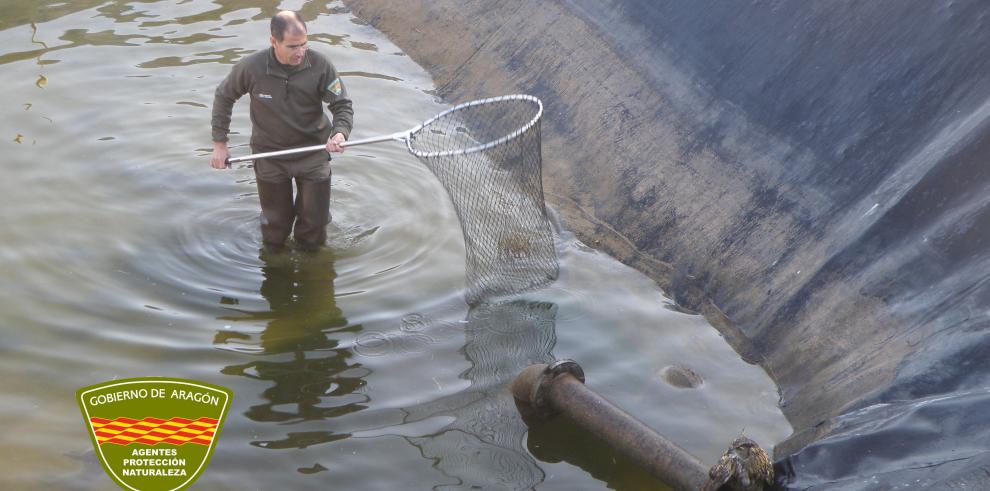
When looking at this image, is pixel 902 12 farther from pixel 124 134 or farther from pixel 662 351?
pixel 124 134

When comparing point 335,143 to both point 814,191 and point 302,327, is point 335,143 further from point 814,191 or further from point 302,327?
point 814,191

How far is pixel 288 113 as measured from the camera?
6.89m

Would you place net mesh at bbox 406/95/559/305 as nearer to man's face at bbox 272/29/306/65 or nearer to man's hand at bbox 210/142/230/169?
man's face at bbox 272/29/306/65

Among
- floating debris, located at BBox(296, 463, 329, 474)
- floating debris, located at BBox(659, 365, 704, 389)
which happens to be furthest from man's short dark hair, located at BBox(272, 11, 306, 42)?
floating debris, located at BBox(659, 365, 704, 389)

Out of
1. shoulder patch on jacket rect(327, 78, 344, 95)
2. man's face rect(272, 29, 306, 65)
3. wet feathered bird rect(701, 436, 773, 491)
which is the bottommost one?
wet feathered bird rect(701, 436, 773, 491)

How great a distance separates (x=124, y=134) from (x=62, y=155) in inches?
25.9

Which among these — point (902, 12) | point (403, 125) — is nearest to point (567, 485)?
point (902, 12)

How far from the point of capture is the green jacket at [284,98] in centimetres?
678

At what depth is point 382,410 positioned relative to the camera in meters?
5.91

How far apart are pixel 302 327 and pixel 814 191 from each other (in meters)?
3.62

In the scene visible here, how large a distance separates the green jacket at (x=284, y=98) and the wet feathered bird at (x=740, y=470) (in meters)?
3.37

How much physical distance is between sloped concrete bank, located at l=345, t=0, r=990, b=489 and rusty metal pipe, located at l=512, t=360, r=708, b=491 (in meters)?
0.60

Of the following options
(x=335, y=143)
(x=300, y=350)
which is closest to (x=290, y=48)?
(x=335, y=143)

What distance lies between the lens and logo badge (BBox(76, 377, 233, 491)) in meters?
5.09
